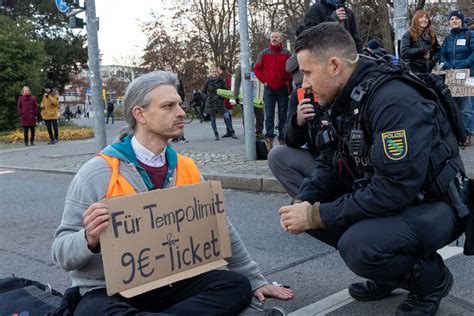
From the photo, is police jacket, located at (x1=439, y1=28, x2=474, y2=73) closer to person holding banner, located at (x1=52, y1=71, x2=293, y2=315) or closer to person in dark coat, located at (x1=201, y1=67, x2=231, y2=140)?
person in dark coat, located at (x1=201, y1=67, x2=231, y2=140)

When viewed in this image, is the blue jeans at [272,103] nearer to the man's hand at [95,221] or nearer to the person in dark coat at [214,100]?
the person in dark coat at [214,100]

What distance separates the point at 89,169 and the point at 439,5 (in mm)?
27831

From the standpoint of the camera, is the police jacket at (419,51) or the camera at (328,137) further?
the police jacket at (419,51)

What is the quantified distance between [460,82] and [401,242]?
271 inches

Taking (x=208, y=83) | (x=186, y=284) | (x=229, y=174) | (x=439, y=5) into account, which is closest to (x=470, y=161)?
(x=229, y=174)

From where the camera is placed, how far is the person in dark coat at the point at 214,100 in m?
13.8

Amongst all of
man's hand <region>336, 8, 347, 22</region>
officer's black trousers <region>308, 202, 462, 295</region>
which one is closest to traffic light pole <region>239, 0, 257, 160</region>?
man's hand <region>336, 8, 347, 22</region>

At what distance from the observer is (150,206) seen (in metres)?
2.68

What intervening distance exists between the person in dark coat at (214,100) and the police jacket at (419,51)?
609 cm

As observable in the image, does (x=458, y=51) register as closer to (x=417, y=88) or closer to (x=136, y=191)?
(x=417, y=88)

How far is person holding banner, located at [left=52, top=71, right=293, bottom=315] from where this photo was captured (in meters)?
2.54

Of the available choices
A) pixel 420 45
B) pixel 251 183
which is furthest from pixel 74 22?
pixel 420 45

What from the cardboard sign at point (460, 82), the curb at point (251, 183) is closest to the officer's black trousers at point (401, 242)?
the curb at point (251, 183)

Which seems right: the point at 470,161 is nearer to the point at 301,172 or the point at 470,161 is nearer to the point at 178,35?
the point at 301,172
